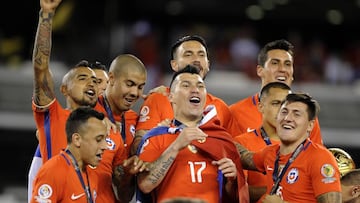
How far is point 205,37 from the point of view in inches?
749

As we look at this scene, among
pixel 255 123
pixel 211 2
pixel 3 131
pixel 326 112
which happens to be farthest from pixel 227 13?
pixel 255 123

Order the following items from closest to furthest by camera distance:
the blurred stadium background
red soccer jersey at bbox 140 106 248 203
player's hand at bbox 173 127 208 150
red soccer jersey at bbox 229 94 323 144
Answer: player's hand at bbox 173 127 208 150
red soccer jersey at bbox 140 106 248 203
red soccer jersey at bbox 229 94 323 144
the blurred stadium background

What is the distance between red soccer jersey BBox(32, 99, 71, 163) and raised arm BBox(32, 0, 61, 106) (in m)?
0.07

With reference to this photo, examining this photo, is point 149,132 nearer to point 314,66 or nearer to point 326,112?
point 326,112

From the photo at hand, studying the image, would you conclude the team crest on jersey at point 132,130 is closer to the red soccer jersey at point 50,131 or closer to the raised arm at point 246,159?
the red soccer jersey at point 50,131

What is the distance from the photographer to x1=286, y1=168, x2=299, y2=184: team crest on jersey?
640 centimetres

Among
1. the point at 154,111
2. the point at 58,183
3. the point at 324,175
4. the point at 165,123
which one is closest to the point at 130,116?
the point at 154,111

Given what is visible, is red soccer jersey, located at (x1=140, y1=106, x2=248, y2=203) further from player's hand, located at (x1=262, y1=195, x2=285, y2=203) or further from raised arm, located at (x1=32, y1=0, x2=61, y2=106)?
raised arm, located at (x1=32, y1=0, x2=61, y2=106)

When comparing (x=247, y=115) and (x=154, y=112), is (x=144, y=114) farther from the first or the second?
(x=247, y=115)

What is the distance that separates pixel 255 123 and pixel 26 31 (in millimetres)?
10819

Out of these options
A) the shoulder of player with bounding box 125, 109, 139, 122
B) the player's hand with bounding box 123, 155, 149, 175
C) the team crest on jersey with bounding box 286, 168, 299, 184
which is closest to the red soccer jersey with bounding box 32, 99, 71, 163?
the player's hand with bounding box 123, 155, 149, 175

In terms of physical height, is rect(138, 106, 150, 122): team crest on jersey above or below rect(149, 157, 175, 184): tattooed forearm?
above

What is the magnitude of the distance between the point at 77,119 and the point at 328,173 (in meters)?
1.67

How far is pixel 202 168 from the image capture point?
654cm
